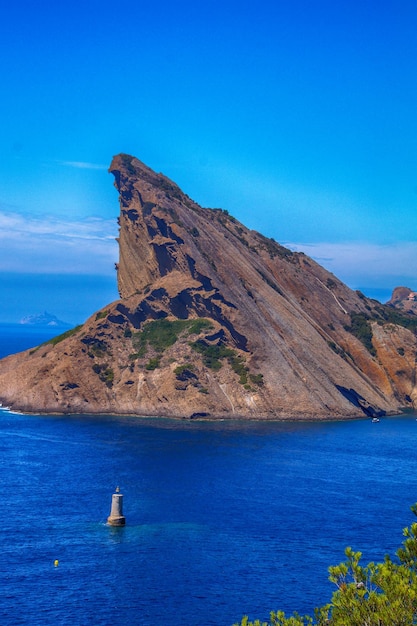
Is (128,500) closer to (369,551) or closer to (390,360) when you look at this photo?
(369,551)

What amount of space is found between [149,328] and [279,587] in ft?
367

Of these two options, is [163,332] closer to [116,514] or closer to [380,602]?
[116,514]

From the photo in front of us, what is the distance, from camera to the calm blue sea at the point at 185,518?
62.1 m

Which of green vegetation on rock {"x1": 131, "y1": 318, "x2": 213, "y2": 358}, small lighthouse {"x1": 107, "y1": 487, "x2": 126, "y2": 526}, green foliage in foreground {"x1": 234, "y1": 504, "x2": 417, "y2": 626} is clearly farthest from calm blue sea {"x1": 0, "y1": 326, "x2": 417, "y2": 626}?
green vegetation on rock {"x1": 131, "y1": 318, "x2": 213, "y2": 358}

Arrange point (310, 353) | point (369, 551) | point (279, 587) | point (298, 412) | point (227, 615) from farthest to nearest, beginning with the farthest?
1. point (310, 353)
2. point (298, 412)
3. point (369, 551)
4. point (279, 587)
5. point (227, 615)

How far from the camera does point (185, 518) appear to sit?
8294 cm

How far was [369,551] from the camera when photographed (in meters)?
74.6

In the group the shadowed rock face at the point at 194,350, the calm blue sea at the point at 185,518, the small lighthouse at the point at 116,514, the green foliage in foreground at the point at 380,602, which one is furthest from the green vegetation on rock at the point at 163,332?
the green foliage in foreground at the point at 380,602

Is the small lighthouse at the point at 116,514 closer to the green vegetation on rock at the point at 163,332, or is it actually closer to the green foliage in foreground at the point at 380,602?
the green foliage in foreground at the point at 380,602

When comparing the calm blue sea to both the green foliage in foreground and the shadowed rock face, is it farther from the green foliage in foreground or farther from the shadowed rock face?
the green foliage in foreground

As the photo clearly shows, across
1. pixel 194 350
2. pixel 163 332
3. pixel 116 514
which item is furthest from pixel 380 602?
pixel 163 332

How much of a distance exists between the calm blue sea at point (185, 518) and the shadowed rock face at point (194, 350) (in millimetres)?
19360

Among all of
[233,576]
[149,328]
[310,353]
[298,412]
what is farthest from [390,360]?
[233,576]

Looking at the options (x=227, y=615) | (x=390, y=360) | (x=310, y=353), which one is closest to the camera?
(x=227, y=615)
